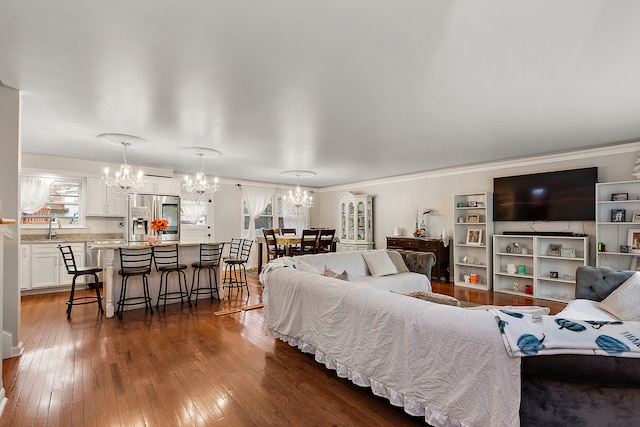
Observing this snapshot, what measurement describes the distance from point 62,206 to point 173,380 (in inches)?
209

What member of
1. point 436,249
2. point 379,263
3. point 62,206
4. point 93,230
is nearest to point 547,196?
point 436,249

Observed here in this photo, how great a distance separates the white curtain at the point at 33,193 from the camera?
5605mm

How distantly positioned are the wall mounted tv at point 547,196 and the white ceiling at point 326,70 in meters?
0.81

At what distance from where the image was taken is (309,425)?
1979 mm

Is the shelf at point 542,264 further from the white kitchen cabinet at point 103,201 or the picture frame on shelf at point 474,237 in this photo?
the white kitchen cabinet at point 103,201

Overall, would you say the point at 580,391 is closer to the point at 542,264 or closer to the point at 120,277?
the point at 542,264

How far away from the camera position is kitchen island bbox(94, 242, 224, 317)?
4258mm

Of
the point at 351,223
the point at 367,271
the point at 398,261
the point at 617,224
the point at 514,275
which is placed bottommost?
the point at 514,275

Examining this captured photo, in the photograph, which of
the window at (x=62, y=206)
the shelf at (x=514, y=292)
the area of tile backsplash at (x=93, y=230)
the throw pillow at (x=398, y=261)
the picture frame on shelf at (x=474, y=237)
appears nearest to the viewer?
the throw pillow at (x=398, y=261)

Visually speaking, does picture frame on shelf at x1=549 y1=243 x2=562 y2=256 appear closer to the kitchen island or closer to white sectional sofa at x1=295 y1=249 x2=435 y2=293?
white sectional sofa at x1=295 y1=249 x2=435 y2=293

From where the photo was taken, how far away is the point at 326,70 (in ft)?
8.06

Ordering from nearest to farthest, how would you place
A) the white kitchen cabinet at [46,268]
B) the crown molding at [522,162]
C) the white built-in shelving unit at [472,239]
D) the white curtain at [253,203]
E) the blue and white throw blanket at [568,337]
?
the blue and white throw blanket at [568,337] → the crown molding at [522,162] → the white kitchen cabinet at [46,268] → the white built-in shelving unit at [472,239] → the white curtain at [253,203]

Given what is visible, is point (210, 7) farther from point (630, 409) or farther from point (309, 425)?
point (630, 409)

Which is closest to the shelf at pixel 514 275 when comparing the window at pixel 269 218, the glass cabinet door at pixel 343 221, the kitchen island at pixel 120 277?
the glass cabinet door at pixel 343 221
